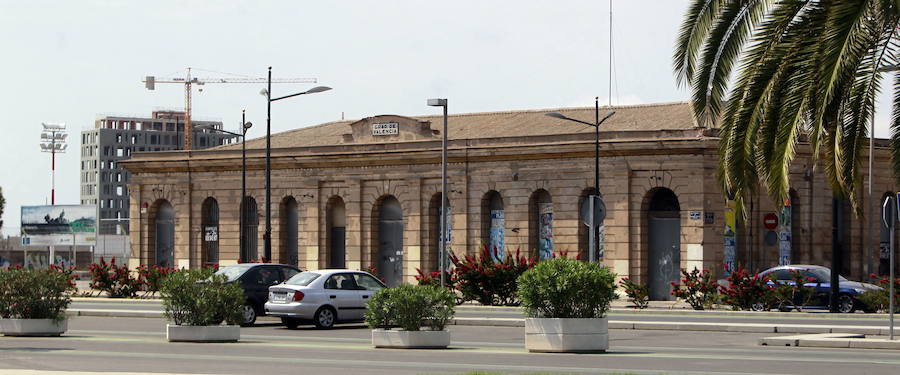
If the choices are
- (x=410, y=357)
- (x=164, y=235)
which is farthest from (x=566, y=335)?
(x=164, y=235)

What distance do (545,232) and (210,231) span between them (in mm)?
16193

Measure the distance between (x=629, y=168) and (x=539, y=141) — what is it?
4.11m

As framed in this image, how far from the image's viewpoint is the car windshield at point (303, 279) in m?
33.0

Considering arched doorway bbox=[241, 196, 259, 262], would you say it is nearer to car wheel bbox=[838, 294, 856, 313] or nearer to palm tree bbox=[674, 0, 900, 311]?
car wheel bbox=[838, 294, 856, 313]

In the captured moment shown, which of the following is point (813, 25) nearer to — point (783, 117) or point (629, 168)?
point (783, 117)

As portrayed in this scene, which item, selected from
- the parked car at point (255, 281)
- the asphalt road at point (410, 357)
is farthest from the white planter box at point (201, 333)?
the parked car at point (255, 281)

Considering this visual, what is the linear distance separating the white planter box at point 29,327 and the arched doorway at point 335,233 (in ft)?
105

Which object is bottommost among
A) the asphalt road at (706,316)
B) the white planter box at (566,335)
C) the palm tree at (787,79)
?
the asphalt road at (706,316)

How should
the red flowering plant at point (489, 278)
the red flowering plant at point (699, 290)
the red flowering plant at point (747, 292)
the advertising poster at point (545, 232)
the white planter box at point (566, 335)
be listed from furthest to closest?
the advertising poster at point (545, 232)
the red flowering plant at point (489, 278)
the red flowering plant at point (699, 290)
the red flowering plant at point (747, 292)
the white planter box at point (566, 335)

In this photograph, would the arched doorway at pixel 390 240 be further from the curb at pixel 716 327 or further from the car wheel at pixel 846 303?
the car wheel at pixel 846 303

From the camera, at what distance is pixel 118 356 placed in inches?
904

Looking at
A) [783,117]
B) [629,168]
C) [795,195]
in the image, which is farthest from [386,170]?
[783,117]

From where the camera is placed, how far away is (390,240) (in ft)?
196

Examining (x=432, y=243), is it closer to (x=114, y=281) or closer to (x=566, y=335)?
(x=114, y=281)
